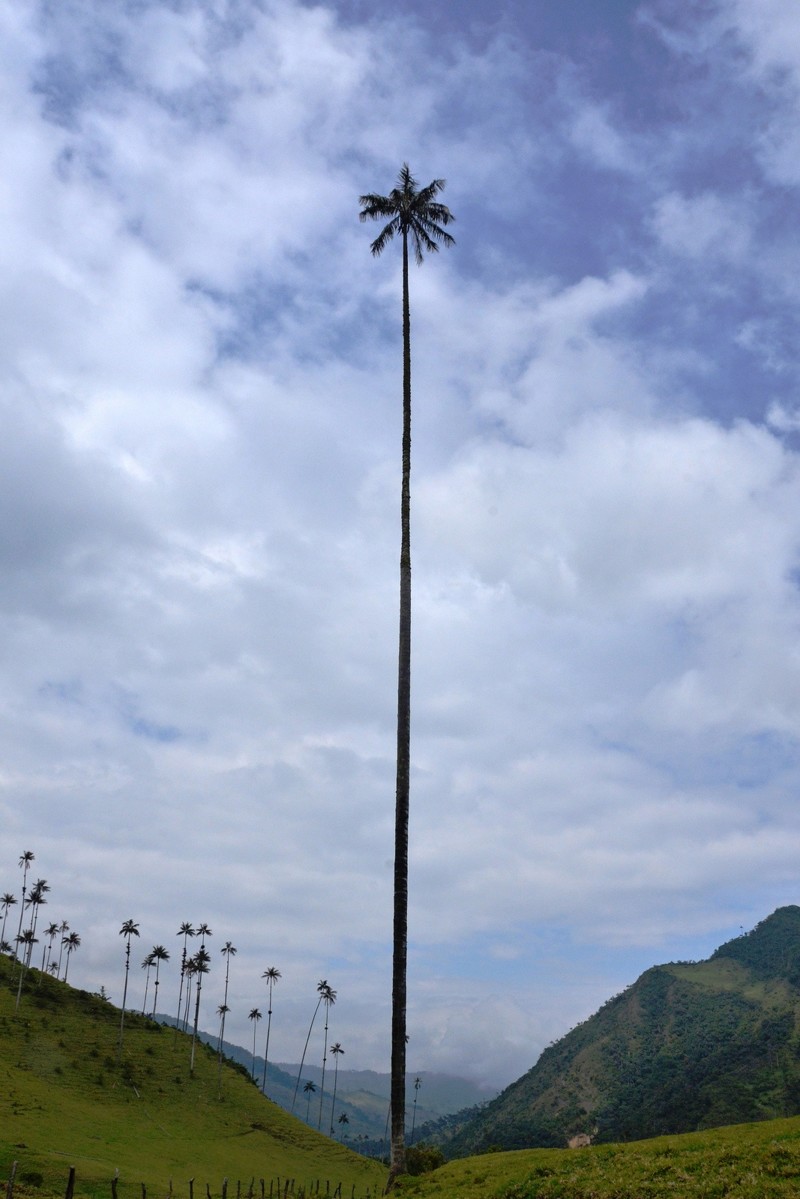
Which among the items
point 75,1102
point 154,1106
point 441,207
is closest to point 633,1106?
point 154,1106

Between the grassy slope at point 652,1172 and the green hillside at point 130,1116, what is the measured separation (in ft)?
84.6

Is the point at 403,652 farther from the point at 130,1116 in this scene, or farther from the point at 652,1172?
the point at 130,1116

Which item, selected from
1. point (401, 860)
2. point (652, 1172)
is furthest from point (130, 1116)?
point (652, 1172)

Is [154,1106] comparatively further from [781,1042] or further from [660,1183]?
[781,1042]

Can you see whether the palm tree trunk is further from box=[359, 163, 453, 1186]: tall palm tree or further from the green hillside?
the green hillside

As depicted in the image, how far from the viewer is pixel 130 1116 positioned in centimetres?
10050

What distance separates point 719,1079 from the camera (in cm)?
17800

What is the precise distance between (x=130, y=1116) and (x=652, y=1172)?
97.1m

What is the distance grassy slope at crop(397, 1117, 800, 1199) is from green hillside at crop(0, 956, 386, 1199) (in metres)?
25.8

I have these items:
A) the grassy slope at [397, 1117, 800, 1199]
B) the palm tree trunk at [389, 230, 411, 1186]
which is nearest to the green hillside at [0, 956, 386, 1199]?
the palm tree trunk at [389, 230, 411, 1186]

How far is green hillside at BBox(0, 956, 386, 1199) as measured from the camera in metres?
65.2

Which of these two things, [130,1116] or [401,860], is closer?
[401,860]

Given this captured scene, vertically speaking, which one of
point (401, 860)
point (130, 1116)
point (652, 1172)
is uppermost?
point (401, 860)

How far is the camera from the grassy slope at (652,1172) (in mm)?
20938
